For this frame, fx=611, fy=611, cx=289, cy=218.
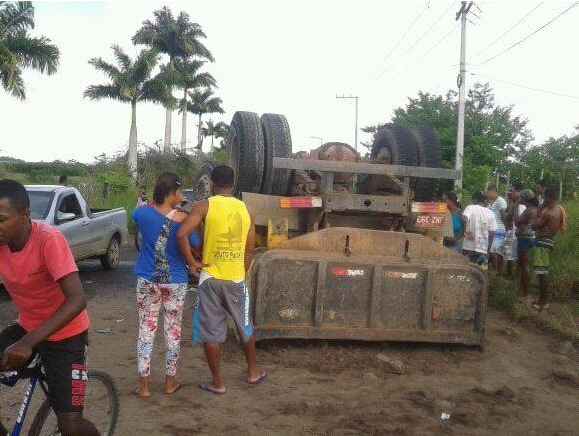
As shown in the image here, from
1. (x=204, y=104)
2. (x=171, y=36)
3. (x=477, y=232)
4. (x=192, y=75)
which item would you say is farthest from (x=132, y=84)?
(x=477, y=232)

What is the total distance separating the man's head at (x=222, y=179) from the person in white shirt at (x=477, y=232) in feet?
15.9

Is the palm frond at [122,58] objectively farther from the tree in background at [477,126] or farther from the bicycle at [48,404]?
the bicycle at [48,404]

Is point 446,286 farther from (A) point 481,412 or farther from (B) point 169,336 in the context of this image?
(B) point 169,336

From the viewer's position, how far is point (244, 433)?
409 centimetres

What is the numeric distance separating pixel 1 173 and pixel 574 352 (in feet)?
89.1

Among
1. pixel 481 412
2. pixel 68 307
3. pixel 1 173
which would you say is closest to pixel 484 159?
pixel 1 173

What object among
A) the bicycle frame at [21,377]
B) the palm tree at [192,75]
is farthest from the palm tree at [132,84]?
the bicycle frame at [21,377]

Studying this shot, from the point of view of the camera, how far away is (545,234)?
8133 mm

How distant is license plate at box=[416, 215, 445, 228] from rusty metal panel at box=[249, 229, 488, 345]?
534 millimetres

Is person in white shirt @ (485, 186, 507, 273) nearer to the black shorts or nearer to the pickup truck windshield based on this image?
the pickup truck windshield

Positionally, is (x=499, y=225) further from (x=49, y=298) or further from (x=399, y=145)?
(x=49, y=298)

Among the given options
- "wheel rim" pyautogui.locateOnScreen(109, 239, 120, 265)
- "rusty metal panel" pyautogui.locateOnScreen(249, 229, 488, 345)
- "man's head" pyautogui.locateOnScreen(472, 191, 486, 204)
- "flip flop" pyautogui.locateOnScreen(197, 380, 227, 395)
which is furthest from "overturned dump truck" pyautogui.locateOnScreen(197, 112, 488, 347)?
"wheel rim" pyautogui.locateOnScreen(109, 239, 120, 265)

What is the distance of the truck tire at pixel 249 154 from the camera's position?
714 cm

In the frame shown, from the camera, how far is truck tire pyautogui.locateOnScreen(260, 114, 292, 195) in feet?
23.6
